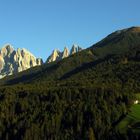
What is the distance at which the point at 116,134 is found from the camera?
195625 millimetres

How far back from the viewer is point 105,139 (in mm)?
197000

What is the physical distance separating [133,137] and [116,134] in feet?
32.5

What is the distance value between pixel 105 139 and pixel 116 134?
200 inches

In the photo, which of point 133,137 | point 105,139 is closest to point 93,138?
point 105,139

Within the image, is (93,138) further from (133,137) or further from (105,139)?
(133,137)

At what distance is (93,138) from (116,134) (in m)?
10.1

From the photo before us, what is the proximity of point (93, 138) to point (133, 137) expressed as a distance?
19.1m

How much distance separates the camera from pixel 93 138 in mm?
199375

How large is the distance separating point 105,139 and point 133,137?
1399 centimetres

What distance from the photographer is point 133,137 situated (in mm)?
187625
